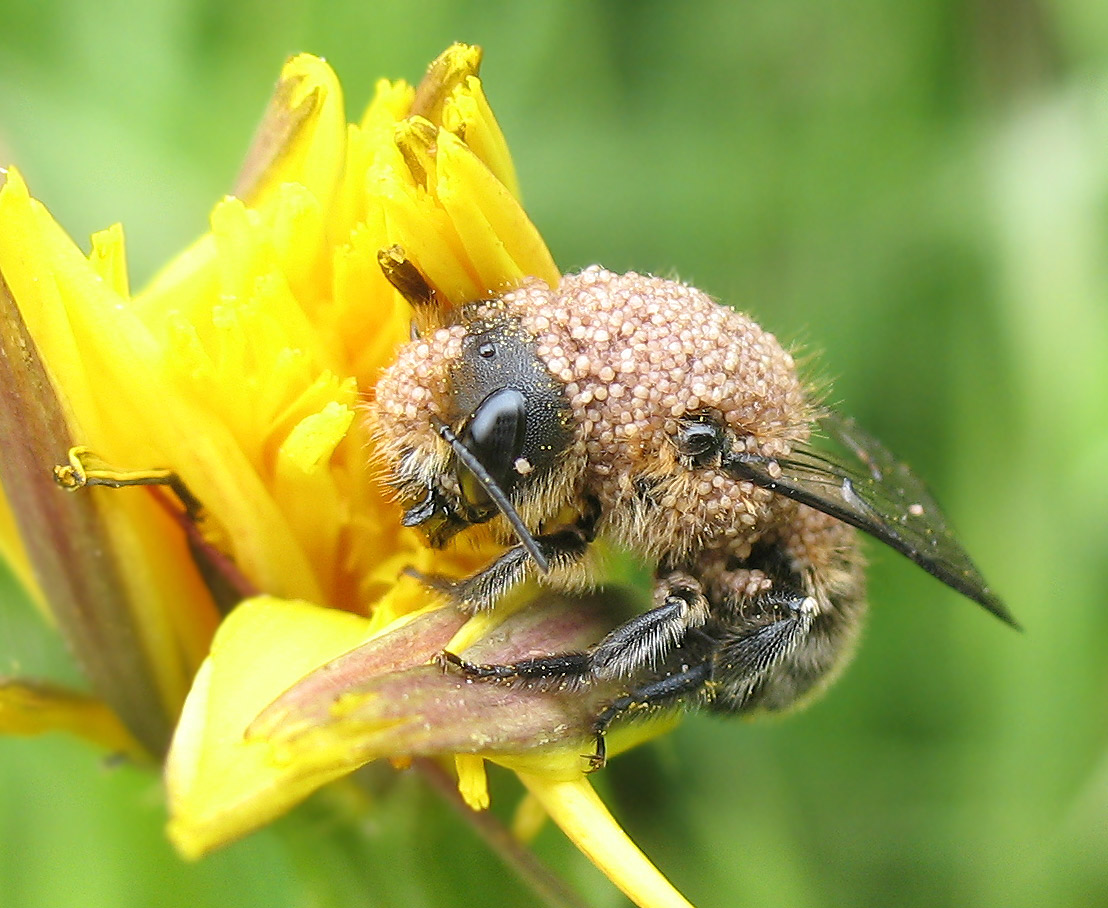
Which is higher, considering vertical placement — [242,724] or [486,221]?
[486,221]

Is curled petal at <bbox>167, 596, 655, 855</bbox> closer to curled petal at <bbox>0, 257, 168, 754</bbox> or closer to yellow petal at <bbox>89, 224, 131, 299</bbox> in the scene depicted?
curled petal at <bbox>0, 257, 168, 754</bbox>

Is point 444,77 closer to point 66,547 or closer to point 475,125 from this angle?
point 475,125

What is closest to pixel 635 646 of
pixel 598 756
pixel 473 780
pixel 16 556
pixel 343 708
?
pixel 598 756

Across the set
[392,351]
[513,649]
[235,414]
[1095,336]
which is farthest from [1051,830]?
[235,414]

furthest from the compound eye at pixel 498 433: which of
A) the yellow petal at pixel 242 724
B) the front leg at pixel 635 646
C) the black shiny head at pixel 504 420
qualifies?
the yellow petal at pixel 242 724

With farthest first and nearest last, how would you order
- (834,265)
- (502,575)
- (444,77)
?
(834,265) < (444,77) < (502,575)

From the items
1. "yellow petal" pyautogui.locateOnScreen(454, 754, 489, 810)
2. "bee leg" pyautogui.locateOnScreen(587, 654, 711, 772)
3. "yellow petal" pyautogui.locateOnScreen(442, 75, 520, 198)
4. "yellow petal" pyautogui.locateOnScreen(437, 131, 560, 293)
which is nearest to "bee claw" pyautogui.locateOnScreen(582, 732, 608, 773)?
"bee leg" pyautogui.locateOnScreen(587, 654, 711, 772)

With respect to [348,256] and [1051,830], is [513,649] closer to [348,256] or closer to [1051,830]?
[348,256]

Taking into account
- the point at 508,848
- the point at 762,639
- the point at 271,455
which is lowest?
the point at 508,848

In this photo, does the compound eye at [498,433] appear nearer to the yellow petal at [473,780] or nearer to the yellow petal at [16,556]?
the yellow petal at [473,780]
